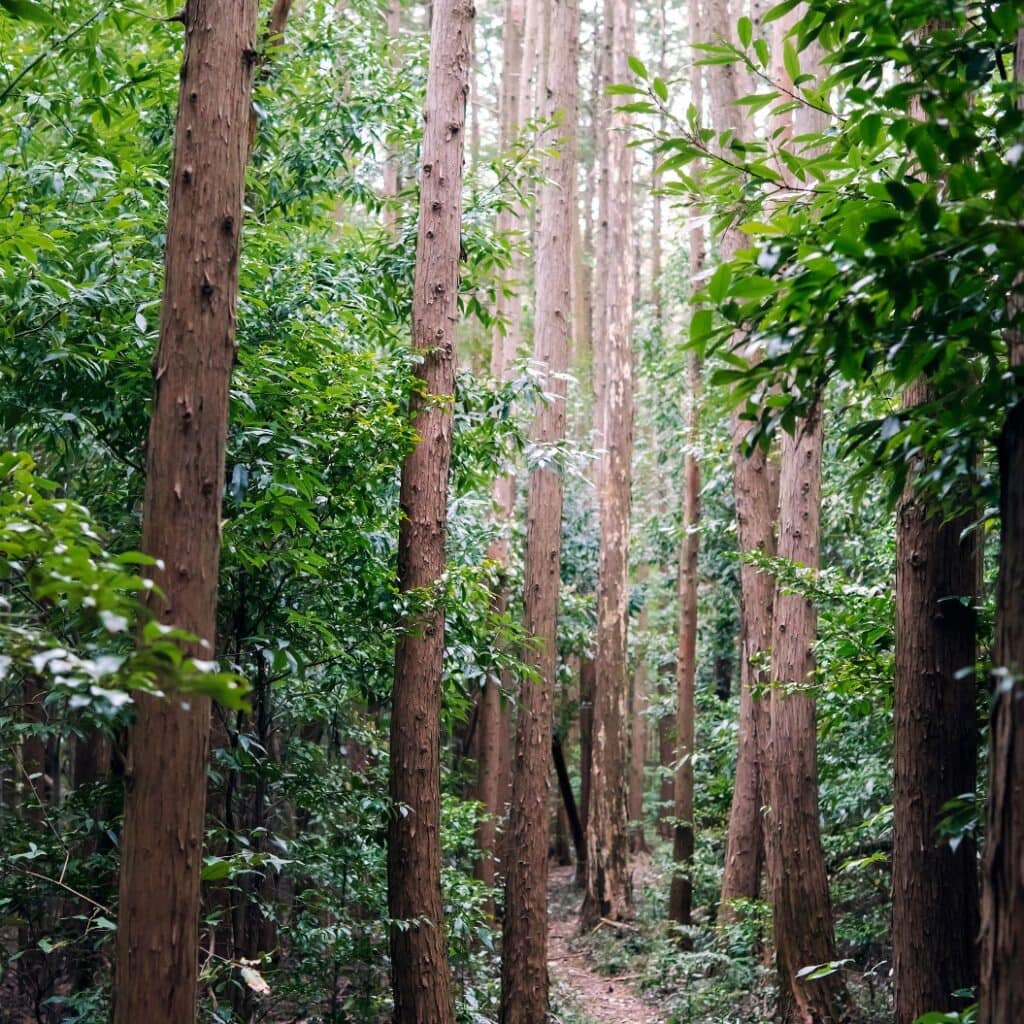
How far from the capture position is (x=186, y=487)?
11.7 feet

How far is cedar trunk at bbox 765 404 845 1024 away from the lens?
8.46 m

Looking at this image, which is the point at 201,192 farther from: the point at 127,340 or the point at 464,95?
the point at 464,95

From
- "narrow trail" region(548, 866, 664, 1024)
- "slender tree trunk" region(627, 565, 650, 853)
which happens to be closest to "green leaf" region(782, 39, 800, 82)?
"narrow trail" region(548, 866, 664, 1024)

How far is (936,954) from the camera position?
3643mm

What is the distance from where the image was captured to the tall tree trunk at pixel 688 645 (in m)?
14.6

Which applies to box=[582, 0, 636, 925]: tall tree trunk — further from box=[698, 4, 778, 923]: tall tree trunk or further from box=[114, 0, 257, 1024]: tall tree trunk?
box=[114, 0, 257, 1024]: tall tree trunk

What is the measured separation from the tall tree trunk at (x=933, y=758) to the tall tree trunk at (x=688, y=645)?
10359mm

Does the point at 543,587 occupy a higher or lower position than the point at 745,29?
lower

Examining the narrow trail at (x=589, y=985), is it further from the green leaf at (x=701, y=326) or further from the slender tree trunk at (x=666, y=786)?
the green leaf at (x=701, y=326)

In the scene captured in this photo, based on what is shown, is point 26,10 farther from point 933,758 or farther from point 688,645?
point 688,645

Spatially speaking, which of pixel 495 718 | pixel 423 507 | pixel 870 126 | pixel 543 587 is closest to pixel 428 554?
pixel 423 507

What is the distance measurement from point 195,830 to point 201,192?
227 cm

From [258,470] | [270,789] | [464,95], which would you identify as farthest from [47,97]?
[270,789]

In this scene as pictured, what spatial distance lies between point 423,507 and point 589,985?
8.75m
